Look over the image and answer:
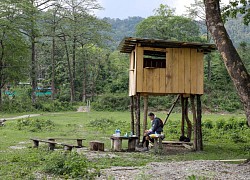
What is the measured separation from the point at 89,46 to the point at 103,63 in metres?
3.67

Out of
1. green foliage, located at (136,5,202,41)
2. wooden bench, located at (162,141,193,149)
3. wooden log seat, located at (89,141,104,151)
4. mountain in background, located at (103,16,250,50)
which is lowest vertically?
wooden bench, located at (162,141,193,149)

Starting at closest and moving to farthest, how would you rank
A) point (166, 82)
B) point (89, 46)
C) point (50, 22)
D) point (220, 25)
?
1. point (220, 25)
2. point (166, 82)
3. point (50, 22)
4. point (89, 46)

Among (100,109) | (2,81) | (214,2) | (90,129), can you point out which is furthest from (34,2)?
(214,2)

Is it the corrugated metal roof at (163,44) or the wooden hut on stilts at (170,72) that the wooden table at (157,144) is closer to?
the wooden hut on stilts at (170,72)

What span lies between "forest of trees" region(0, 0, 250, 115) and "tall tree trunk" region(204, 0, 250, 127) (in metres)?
31.7

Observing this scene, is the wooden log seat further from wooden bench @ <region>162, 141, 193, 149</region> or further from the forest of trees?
the forest of trees

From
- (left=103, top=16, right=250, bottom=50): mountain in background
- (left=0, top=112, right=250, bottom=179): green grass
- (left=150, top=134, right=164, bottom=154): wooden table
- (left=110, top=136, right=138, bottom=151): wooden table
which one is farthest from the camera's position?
A: (left=103, top=16, right=250, bottom=50): mountain in background

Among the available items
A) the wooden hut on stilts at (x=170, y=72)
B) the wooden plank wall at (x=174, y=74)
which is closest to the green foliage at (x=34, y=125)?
the wooden hut on stilts at (x=170, y=72)

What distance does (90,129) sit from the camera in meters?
25.2

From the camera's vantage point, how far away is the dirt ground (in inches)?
356

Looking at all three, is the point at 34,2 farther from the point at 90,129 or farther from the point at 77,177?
the point at 77,177

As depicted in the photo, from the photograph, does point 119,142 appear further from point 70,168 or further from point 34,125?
point 34,125

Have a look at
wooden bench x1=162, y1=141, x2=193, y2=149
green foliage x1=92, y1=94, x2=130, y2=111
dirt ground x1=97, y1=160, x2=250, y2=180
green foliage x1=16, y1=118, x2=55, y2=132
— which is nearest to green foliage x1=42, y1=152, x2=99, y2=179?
dirt ground x1=97, y1=160, x2=250, y2=180

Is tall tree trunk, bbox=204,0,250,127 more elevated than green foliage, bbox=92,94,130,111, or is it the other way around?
tall tree trunk, bbox=204,0,250,127
